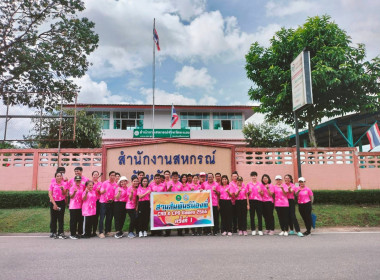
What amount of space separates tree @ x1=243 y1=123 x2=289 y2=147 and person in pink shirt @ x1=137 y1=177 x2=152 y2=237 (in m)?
17.1

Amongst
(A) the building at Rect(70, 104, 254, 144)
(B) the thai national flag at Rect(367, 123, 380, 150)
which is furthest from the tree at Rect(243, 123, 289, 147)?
(B) the thai national flag at Rect(367, 123, 380, 150)

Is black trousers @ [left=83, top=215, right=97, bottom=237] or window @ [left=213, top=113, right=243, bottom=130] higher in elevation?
window @ [left=213, top=113, right=243, bottom=130]

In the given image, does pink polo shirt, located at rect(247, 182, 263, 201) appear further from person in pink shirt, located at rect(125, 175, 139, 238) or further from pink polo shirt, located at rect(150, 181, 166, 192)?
person in pink shirt, located at rect(125, 175, 139, 238)

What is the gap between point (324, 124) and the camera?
2116 cm

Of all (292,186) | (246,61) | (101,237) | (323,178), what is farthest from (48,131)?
(323,178)

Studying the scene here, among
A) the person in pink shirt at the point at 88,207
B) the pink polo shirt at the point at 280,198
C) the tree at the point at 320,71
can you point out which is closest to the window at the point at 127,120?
the tree at the point at 320,71

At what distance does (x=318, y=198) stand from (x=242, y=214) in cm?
533

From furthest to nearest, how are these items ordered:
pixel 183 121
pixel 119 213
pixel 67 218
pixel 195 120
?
pixel 195 120 < pixel 183 121 < pixel 67 218 < pixel 119 213

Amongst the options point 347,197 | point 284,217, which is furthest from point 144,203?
point 347,197

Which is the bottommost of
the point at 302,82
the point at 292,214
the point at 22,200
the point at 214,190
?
the point at 292,214

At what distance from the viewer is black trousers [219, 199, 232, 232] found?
782 cm

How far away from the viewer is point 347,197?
38.7 feet

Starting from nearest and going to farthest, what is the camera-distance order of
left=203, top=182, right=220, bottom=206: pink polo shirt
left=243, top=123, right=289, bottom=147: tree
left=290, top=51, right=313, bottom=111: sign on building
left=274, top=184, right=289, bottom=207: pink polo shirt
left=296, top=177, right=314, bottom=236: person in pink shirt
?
left=296, top=177, right=314, bottom=236: person in pink shirt → left=274, top=184, right=289, bottom=207: pink polo shirt → left=203, top=182, right=220, bottom=206: pink polo shirt → left=290, top=51, right=313, bottom=111: sign on building → left=243, top=123, right=289, bottom=147: tree

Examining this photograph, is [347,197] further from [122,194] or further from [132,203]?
[122,194]
